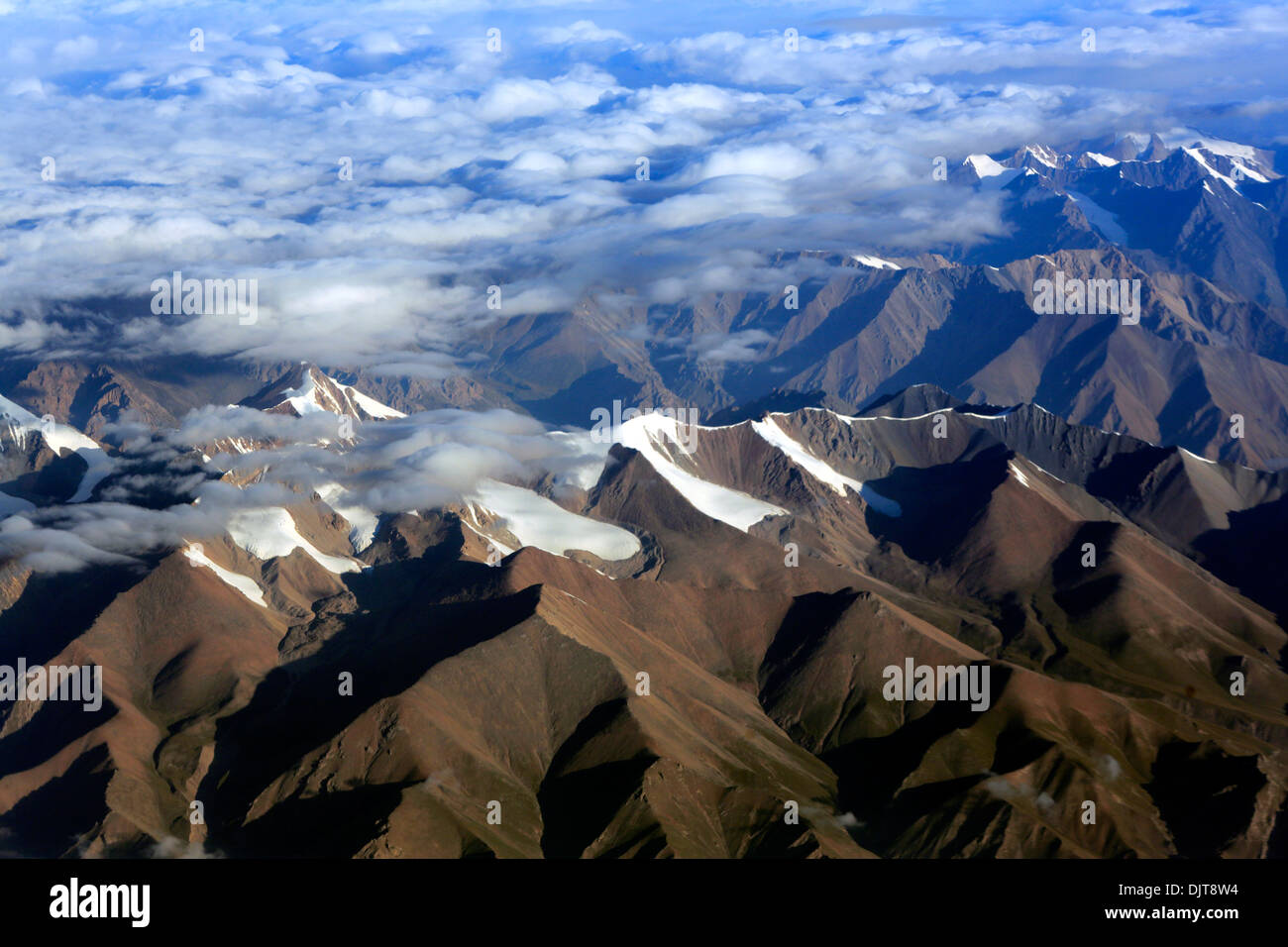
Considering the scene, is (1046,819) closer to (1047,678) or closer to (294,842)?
(1047,678)

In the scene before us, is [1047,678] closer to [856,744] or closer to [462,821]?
[856,744]

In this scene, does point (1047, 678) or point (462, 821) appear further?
point (1047, 678)

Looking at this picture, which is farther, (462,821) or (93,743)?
(93,743)
